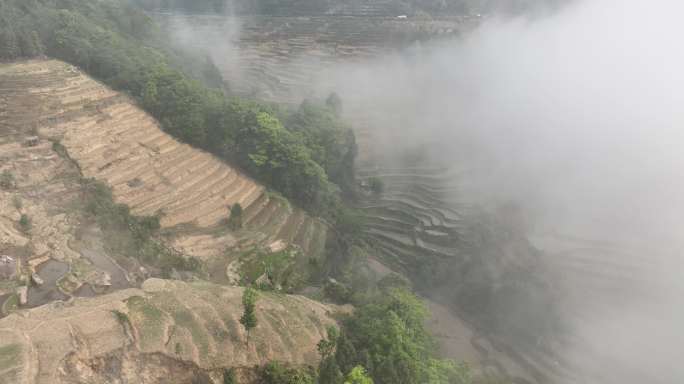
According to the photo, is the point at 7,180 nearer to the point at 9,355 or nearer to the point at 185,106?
the point at 185,106

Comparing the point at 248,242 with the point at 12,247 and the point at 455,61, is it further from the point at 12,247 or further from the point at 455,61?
→ the point at 455,61

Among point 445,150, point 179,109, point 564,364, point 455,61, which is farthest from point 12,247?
point 455,61

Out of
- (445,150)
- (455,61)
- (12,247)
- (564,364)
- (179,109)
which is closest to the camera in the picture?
(12,247)

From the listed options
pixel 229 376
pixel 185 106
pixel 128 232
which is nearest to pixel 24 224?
pixel 128 232

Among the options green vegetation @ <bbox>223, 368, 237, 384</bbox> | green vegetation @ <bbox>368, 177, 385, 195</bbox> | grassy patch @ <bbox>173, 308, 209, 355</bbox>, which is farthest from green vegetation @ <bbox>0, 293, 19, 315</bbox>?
green vegetation @ <bbox>368, 177, 385, 195</bbox>

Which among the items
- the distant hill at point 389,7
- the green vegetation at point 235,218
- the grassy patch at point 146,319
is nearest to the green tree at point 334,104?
the green vegetation at point 235,218

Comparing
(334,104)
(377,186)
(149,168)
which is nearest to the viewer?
(149,168)

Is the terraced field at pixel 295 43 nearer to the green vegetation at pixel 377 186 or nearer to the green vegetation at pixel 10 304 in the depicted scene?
the green vegetation at pixel 377 186
